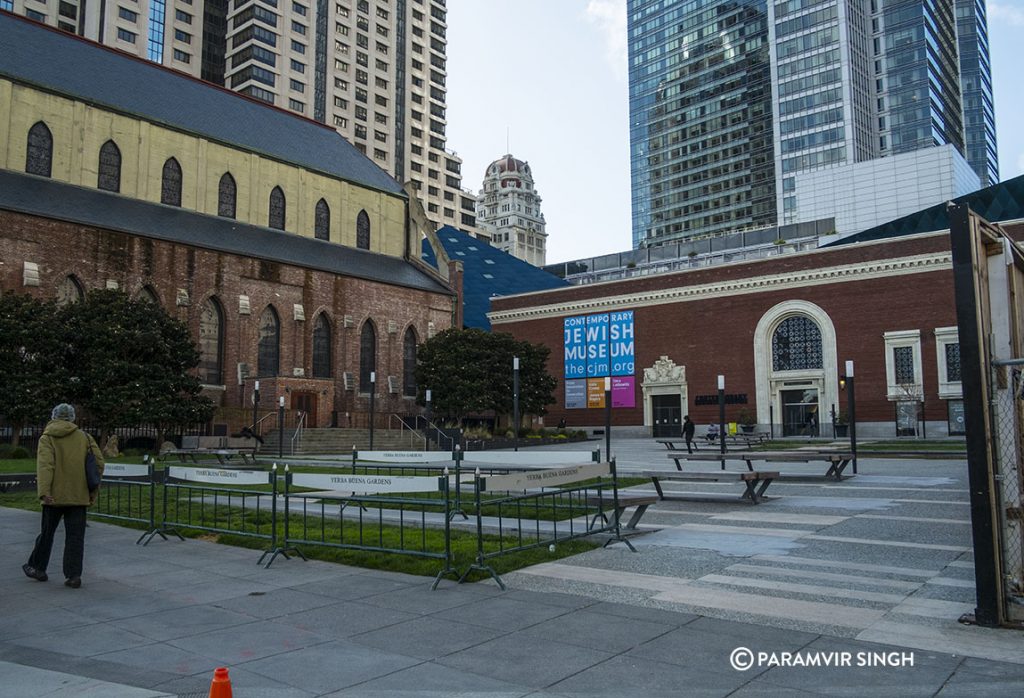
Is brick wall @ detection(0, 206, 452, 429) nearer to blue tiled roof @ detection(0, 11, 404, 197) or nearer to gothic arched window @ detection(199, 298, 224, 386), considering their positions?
gothic arched window @ detection(199, 298, 224, 386)

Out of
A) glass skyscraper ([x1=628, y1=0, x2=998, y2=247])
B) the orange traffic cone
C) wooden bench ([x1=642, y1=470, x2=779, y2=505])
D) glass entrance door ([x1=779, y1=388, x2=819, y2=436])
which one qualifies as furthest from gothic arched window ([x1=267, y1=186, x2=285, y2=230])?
glass skyscraper ([x1=628, y1=0, x2=998, y2=247])

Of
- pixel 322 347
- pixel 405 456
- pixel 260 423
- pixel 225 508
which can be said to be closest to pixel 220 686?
pixel 405 456

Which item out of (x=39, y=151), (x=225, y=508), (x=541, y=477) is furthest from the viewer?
(x=39, y=151)

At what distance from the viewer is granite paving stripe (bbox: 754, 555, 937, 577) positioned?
7.71 meters

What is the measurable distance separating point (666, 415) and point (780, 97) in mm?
71549

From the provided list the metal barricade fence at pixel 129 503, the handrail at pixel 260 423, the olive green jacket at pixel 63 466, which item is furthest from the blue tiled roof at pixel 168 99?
the olive green jacket at pixel 63 466

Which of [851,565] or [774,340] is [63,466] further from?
[774,340]

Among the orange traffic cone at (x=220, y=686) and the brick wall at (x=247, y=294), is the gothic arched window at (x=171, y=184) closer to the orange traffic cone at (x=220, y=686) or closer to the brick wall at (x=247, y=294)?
the brick wall at (x=247, y=294)

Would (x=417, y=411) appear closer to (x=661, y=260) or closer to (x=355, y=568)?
(x=355, y=568)

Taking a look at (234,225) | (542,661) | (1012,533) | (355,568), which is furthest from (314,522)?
(234,225)

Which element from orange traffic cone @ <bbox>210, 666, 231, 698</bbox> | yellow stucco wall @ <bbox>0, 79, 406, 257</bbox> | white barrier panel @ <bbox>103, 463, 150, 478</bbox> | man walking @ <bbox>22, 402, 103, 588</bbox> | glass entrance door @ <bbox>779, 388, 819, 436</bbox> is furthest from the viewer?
glass entrance door @ <bbox>779, 388, 819, 436</bbox>

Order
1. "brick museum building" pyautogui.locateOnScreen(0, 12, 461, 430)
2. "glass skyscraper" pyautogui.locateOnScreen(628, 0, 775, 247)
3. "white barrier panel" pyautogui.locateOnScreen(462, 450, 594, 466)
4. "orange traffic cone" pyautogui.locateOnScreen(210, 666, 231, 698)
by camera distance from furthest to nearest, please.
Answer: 1. "glass skyscraper" pyautogui.locateOnScreen(628, 0, 775, 247)
2. "brick museum building" pyautogui.locateOnScreen(0, 12, 461, 430)
3. "white barrier panel" pyautogui.locateOnScreen(462, 450, 594, 466)
4. "orange traffic cone" pyautogui.locateOnScreen(210, 666, 231, 698)

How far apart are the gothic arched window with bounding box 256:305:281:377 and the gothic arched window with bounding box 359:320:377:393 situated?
221 inches

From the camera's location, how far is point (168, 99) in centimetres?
4497
